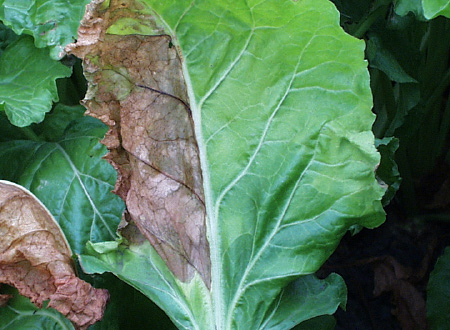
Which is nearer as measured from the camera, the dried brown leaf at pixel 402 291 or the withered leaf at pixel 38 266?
the withered leaf at pixel 38 266

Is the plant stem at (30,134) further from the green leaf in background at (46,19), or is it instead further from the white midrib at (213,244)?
the white midrib at (213,244)

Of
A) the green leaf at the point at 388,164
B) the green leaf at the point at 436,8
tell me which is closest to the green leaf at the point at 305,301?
the green leaf at the point at 388,164

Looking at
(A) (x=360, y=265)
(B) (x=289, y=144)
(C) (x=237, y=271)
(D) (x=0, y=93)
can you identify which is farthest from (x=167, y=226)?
(A) (x=360, y=265)

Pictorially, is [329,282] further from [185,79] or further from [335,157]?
[185,79]

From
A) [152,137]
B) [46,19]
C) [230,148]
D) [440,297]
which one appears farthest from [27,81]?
[440,297]

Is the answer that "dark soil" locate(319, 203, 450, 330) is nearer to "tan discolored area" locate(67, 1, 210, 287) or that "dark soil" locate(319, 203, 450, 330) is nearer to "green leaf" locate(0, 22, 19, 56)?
"tan discolored area" locate(67, 1, 210, 287)

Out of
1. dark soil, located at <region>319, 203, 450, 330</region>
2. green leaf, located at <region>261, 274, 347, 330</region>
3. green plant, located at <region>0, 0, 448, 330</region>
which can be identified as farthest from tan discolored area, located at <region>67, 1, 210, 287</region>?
dark soil, located at <region>319, 203, 450, 330</region>
